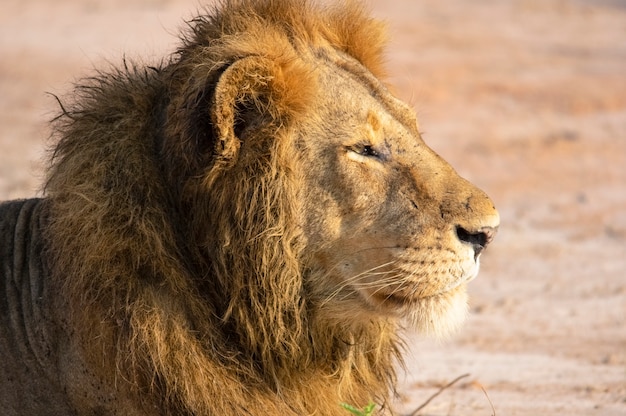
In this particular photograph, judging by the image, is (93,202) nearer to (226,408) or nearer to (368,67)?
(226,408)

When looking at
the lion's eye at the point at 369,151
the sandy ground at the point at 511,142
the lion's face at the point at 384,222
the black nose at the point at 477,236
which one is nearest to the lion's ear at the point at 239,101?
the lion's face at the point at 384,222

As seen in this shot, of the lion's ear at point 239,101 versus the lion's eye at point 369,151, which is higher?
the lion's ear at point 239,101

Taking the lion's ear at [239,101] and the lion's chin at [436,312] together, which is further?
the lion's chin at [436,312]

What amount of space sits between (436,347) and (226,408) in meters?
3.09

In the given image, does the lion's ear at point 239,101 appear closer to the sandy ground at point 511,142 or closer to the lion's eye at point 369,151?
the lion's eye at point 369,151

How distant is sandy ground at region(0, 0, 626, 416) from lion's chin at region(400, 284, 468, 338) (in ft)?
3.48

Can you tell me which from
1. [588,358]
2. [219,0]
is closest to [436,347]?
[588,358]

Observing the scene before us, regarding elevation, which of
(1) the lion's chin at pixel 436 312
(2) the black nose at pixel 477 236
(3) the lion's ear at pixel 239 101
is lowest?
(1) the lion's chin at pixel 436 312

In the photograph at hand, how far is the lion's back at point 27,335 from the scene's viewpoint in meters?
3.97

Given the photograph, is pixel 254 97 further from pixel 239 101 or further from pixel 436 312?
pixel 436 312

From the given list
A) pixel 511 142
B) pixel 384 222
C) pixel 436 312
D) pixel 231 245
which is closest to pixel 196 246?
pixel 231 245

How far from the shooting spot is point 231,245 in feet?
12.7

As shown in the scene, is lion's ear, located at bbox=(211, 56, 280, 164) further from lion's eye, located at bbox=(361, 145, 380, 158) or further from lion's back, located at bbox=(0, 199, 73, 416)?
lion's back, located at bbox=(0, 199, 73, 416)

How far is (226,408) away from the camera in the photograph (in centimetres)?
384
